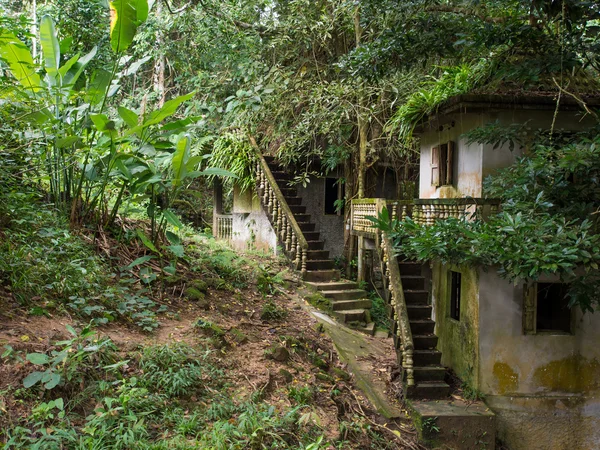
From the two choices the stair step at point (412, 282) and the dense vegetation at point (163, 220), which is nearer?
the dense vegetation at point (163, 220)

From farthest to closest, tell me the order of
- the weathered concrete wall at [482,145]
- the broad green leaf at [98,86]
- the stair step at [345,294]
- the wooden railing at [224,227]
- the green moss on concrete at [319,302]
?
the wooden railing at [224,227] → the stair step at [345,294] → the green moss on concrete at [319,302] → the weathered concrete wall at [482,145] → the broad green leaf at [98,86]

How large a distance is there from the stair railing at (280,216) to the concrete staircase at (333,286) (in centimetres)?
32

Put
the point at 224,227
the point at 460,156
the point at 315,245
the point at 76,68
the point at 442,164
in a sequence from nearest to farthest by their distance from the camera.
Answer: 1. the point at 76,68
2. the point at 460,156
3. the point at 442,164
4. the point at 315,245
5. the point at 224,227

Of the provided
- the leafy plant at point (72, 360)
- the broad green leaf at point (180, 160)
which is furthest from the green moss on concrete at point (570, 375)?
the leafy plant at point (72, 360)

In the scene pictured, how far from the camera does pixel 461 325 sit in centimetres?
901

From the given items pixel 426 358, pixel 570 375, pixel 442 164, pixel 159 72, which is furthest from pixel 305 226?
pixel 570 375

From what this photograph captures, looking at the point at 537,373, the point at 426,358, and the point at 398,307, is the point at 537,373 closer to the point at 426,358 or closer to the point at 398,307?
the point at 426,358

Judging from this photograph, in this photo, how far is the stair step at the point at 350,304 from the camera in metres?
11.3

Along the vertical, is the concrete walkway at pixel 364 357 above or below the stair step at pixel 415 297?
below

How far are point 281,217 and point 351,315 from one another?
3087mm

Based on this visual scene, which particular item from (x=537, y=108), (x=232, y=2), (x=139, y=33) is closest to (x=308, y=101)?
(x=232, y=2)

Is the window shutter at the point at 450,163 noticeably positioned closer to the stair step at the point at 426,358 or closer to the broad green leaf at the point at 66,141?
the stair step at the point at 426,358

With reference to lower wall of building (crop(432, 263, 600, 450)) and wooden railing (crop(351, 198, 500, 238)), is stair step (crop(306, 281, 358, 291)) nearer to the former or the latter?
wooden railing (crop(351, 198, 500, 238))

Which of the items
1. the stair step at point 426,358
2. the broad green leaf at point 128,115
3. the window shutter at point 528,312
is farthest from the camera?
the stair step at point 426,358
